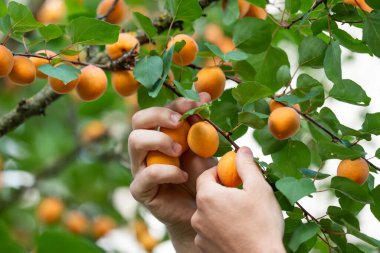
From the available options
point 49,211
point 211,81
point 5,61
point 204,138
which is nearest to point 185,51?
point 211,81

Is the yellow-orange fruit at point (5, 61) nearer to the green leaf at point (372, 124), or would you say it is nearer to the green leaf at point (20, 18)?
the green leaf at point (20, 18)

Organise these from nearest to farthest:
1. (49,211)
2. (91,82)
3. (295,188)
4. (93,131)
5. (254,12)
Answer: (295,188), (91,82), (254,12), (49,211), (93,131)

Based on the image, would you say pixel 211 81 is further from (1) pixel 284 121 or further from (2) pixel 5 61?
(2) pixel 5 61

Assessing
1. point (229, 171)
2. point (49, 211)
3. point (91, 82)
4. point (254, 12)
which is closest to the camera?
point (229, 171)

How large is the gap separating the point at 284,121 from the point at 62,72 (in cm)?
33

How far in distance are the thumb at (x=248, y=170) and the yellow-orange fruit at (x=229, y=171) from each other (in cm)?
2

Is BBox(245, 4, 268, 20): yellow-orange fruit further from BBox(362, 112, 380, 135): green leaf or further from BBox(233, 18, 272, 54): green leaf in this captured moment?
BBox(362, 112, 380, 135): green leaf

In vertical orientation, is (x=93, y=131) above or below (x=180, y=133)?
below

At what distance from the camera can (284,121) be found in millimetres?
901

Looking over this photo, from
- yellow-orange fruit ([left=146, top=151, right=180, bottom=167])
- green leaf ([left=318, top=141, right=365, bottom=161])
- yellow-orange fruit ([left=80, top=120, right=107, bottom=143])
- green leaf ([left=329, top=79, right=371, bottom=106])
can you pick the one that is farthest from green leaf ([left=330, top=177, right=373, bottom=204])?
yellow-orange fruit ([left=80, top=120, right=107, bottom=143])

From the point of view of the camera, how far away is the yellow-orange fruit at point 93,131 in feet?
7.82

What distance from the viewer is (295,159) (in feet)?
3.42

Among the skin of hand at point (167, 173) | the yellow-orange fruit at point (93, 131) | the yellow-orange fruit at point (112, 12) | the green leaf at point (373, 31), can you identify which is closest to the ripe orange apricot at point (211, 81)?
the skin of hand at point (167, 173)

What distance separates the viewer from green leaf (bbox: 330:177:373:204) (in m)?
0.83
